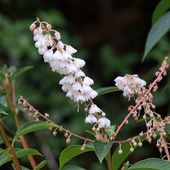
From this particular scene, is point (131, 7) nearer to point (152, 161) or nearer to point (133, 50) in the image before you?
point (133, 50)

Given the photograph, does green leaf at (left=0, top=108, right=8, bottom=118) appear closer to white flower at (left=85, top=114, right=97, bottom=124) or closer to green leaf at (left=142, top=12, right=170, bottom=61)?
white flower at (left=85, top=114, right=97, bottom=124)

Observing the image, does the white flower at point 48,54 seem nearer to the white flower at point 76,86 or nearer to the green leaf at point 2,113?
the white flower at point 76,86

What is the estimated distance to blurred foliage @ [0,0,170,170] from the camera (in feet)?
11.1

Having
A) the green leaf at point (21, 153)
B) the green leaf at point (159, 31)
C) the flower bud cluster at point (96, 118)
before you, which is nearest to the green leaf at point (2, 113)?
the green leaf at point (21, 153)

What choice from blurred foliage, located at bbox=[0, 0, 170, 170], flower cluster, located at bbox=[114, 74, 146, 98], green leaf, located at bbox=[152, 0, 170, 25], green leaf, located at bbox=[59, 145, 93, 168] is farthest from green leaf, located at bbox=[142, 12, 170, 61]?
blurred foliage, located at bbox=[0, 0, 170, 170]

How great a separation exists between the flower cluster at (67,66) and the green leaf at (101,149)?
0.03 meters

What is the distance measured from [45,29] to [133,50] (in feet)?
12.1

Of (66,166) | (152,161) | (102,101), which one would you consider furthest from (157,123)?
(102,101)

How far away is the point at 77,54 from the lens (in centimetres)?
386

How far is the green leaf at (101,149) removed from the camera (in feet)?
3.07

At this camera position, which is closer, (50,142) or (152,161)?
(152,161)

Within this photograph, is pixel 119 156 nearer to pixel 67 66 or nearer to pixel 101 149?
pixel 101 149

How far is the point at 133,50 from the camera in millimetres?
4633

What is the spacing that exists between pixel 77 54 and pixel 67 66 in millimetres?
2906
